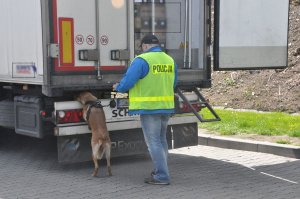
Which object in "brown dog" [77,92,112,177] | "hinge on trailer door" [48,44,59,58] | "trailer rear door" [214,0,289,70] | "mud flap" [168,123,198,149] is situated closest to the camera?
"hinge on trailer door" [48,44,59,58]

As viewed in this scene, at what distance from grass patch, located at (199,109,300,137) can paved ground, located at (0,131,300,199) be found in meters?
0.84

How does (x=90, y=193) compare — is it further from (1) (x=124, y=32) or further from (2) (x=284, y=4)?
(2) (x=284, y=4)

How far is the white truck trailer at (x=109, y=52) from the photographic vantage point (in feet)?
22.0

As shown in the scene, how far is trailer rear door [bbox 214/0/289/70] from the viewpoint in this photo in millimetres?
7688

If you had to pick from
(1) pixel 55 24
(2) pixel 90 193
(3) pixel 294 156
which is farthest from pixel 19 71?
(3) pixel 294 156

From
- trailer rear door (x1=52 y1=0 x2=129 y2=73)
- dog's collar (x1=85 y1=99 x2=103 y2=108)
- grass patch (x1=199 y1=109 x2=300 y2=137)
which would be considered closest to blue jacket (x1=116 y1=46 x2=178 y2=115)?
dog's collar (x1=85 y1=99 x2=103 y2=108)

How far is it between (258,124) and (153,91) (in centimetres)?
392

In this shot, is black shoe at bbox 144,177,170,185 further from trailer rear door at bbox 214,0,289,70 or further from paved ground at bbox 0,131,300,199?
trailer rear door at bbox 214,0,289,70

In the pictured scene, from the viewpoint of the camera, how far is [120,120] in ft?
23.9

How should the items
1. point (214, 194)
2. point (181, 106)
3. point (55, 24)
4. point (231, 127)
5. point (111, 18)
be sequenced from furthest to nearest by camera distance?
1. point (231, 127)
2. point (181, 106)
3. point (111, 18)
4. point (55, 24)
5. point (214, 194)

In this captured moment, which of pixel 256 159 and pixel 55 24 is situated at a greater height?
pixel 55 24

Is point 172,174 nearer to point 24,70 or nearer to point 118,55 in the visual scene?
point 118,55

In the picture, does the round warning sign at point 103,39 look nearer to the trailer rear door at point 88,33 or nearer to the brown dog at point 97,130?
the trailer rear door at point 88,33

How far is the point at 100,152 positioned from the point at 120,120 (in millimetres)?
631
